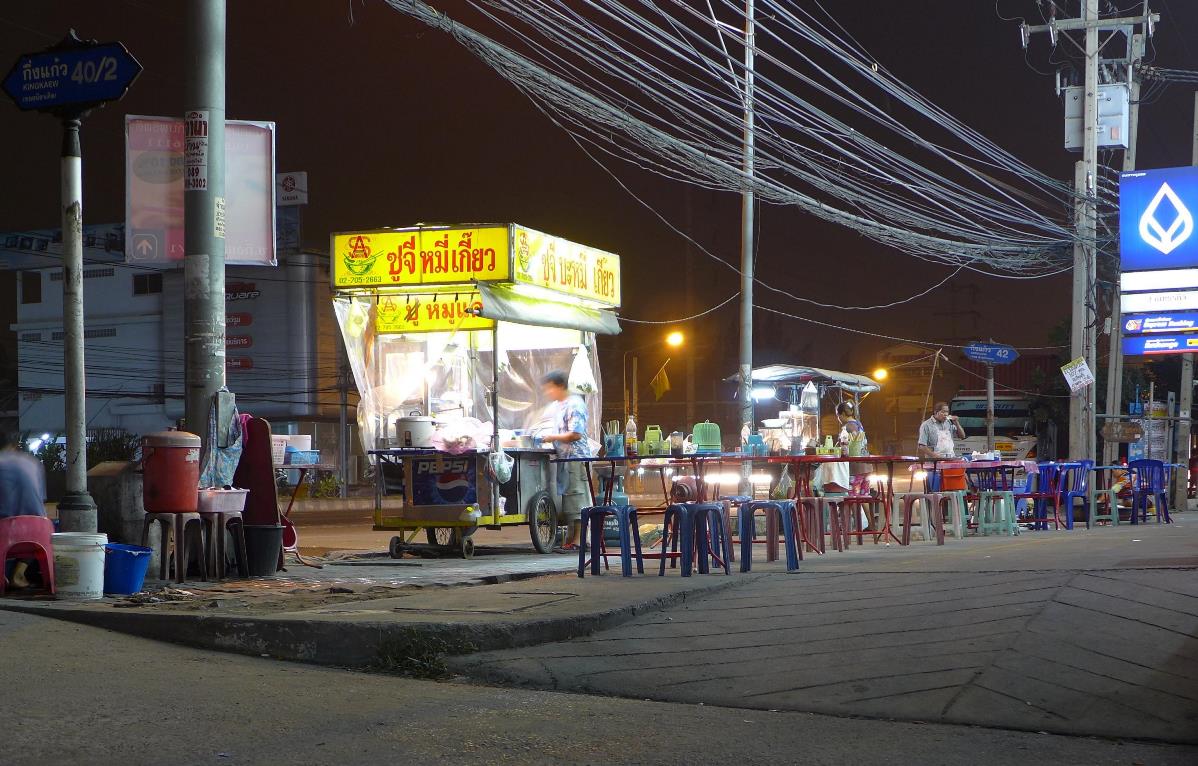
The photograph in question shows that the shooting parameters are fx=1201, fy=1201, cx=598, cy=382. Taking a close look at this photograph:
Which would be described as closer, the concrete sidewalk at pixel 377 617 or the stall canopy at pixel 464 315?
the concrete sidewalk at pixel 377 617

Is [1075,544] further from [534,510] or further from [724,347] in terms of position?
[724,347]

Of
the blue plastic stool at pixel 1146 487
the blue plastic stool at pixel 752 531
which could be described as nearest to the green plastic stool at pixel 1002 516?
the blue plastic stool at pixel 1146 487

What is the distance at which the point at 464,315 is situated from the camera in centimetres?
1487

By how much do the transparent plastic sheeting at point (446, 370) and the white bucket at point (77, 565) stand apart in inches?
230

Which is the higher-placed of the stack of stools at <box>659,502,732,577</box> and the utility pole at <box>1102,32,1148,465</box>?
the utility pole at <box>1102,32,1148,465</box>

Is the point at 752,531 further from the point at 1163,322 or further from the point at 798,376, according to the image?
the point at 1163,322

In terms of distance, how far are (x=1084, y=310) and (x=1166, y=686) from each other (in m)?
17.9

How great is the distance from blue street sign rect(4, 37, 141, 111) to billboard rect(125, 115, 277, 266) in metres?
1.13

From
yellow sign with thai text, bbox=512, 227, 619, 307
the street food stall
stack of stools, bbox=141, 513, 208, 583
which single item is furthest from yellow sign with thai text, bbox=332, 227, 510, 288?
the street food stall

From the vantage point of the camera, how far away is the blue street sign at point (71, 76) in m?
9.13

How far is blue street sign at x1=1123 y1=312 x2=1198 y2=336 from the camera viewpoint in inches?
1046

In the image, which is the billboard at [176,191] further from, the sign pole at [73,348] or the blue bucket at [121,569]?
the blue bucket at [121,569]

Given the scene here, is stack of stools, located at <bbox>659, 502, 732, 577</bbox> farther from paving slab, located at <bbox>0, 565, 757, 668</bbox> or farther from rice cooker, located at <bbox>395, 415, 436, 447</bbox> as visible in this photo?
rice cooker, located at <bbox>395, 415, 436, 447</bbox>

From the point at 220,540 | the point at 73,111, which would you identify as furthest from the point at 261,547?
the point at 73,111
